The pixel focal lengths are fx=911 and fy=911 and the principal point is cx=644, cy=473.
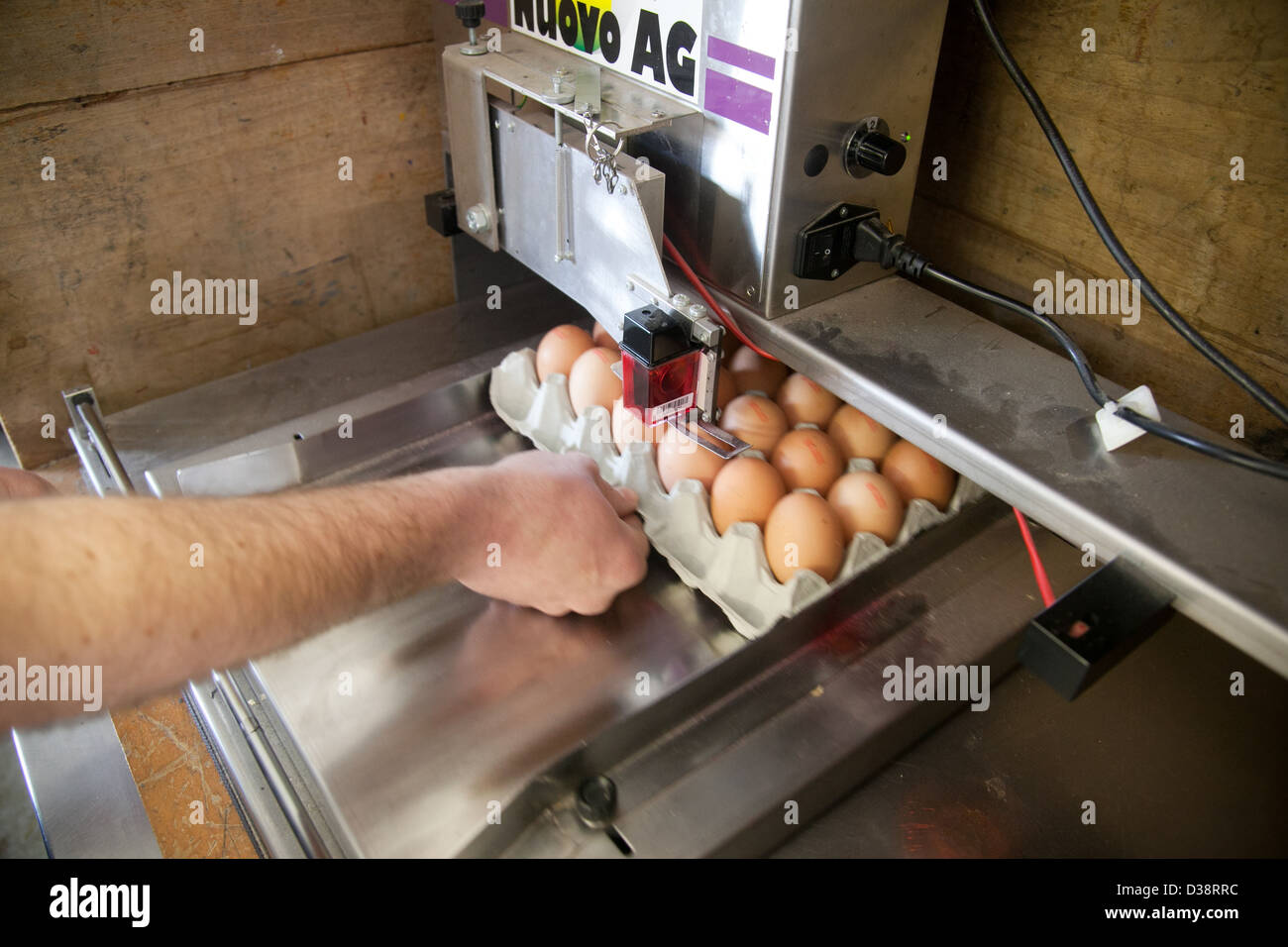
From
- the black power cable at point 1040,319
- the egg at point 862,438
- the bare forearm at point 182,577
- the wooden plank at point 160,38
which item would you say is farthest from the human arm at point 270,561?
the wooden plank at point 160,38

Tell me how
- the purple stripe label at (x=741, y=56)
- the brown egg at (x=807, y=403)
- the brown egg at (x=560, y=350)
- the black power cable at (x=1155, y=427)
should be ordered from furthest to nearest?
the brown egg at (x=560, y=350)
the brown egg at (x=807, y=403)
the purple stripe label at (x=741, y=56)
the black power cable at (x=1155, y=427)

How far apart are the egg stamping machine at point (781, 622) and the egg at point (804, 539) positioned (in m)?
0.06

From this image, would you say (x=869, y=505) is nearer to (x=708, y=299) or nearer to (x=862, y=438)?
(x=862, y=438)

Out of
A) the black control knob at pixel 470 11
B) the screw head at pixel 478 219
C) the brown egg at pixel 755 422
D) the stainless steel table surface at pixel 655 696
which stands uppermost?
the black control knob at pixel 470 11

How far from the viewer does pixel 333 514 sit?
103cm

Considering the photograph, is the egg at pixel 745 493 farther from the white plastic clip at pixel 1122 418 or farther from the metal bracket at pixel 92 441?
the metal bracket at pixel 92 441

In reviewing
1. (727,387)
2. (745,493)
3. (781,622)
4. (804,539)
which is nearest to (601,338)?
(727,387)

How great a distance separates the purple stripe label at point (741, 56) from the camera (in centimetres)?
102

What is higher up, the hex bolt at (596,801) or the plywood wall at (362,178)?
the plywood wall at (362,178)

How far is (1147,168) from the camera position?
120cm

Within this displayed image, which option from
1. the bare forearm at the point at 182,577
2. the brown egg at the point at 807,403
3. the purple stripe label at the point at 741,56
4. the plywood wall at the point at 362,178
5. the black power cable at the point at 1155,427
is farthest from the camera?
the brown egg at the point at 807,403

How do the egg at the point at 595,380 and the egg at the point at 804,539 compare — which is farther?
the egg at the point at 595,380

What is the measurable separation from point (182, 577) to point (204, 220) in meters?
0.99
